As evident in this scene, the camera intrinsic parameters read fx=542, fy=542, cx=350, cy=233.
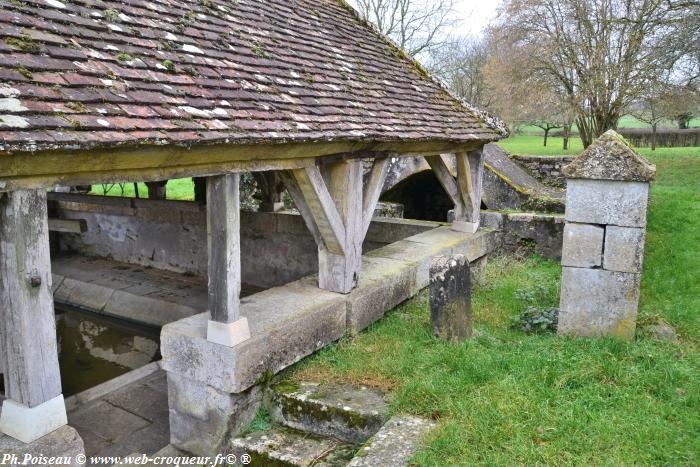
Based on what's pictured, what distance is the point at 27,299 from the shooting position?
2922mm

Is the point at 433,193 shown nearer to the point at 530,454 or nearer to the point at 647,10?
the point at 647,10

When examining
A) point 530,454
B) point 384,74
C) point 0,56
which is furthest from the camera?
point 384,74

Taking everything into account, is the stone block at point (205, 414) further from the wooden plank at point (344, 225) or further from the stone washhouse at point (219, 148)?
the wooden plank at point (344, 225)

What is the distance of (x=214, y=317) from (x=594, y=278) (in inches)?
137

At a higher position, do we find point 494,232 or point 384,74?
point 384,74

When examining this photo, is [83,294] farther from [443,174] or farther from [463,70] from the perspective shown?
[463,70]

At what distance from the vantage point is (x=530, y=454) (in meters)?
3.21

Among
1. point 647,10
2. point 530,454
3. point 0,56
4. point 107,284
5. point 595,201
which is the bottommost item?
point 107,284

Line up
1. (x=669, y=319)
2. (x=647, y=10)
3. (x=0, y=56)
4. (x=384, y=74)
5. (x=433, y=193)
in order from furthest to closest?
(x=433, y=193), (x=647, y=10), (x=384, y=74), (x=669, y=319), (x=0, y=56)

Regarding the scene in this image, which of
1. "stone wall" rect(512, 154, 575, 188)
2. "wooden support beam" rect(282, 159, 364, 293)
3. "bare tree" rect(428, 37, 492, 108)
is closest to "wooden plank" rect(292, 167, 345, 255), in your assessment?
"wooden support beam" rect(282, 159, 364, 293)

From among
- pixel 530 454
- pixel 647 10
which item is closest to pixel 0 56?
pixel 530 454

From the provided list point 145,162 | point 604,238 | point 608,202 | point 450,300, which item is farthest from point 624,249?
point 145,162

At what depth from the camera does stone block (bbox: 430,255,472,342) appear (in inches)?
200

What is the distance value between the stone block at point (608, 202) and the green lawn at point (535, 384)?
109 cm
